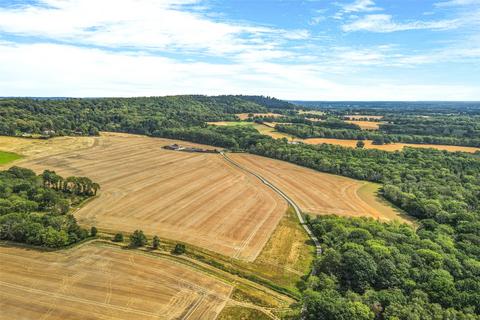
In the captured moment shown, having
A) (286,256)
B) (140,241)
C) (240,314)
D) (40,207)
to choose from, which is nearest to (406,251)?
(286,256)

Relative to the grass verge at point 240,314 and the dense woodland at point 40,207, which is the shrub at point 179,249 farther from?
the dense woodland at point 40,207

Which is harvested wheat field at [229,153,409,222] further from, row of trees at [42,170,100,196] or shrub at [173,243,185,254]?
row of trees at [42,170,100,196]

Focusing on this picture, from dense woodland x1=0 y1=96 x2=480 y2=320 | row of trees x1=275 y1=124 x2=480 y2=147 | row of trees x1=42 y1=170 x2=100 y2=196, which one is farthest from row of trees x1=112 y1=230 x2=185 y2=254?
row of trees x1=275 y1=124 x2=480 y2=147

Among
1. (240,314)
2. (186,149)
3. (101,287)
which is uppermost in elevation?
(186,149)

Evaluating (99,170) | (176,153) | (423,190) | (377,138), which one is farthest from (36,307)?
(377,138)

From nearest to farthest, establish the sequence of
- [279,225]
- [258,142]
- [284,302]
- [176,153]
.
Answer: [284,302]
[279,225]
[176,153]
[258,142]

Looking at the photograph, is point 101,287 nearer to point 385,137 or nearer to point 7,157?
point 7,157

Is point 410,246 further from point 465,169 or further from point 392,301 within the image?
point 465,169
